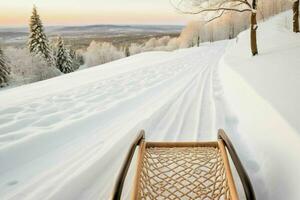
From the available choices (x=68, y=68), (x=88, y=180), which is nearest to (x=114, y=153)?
(x=88, y=180)

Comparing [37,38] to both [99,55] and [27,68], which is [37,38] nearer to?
[27,68]

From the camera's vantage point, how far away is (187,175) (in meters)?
3.05

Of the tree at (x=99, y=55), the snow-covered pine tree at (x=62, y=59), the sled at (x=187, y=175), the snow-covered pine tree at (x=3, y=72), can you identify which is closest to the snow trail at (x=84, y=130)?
the sled at (x=187, y=175)

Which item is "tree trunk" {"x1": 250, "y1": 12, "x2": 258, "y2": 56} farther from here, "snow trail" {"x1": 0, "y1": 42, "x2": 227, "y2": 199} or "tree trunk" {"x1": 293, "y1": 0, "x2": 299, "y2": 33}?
"tree trunk" {"x1": 293, "y1": 0, "x2": 299, "y2": 33}

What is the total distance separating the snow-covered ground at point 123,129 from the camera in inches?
112

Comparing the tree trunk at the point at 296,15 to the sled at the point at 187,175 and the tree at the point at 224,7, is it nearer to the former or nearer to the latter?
the tree at the point at 224,7

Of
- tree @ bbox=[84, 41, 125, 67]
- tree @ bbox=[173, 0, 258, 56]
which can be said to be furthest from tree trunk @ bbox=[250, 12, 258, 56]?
tree @ bbox=[84, 41, 125, 67]

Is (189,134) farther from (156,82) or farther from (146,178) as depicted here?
(156,82)

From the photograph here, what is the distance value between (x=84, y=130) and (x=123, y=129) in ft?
2.33

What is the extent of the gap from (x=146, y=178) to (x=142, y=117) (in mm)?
2672

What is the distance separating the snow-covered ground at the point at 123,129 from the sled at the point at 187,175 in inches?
17.0

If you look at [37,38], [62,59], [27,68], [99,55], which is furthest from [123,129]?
[99,55]

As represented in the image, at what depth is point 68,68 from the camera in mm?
37125

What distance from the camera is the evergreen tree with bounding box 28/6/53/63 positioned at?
104 feet
